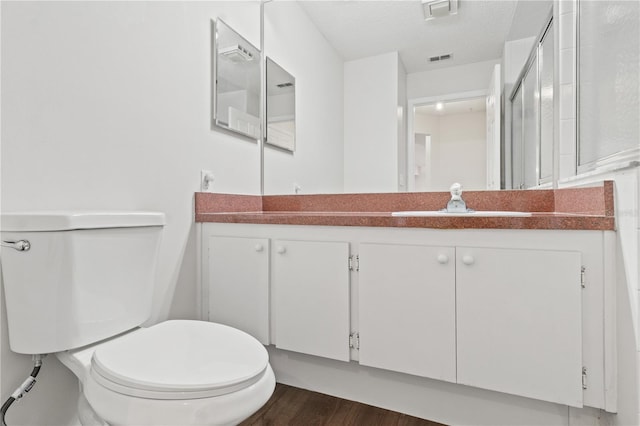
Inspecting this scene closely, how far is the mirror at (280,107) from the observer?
2.11 metres

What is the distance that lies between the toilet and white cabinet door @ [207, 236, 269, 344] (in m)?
0.41

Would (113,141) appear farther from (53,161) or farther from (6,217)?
(6,217)

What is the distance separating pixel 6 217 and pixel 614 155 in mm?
1675

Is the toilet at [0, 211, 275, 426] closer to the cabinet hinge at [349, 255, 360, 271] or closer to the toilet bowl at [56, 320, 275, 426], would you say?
the toilet bowl at [56, 320, 275, 426]

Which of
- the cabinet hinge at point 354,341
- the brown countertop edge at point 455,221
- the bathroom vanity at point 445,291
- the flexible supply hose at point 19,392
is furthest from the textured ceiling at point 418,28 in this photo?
the flexible supply hose at point 19,392

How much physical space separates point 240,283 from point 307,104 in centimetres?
111

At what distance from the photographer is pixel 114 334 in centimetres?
107

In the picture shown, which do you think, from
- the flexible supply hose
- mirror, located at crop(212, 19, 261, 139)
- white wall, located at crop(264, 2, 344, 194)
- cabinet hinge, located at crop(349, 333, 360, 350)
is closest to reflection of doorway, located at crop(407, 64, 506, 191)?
white wall, located at crop(264, 2, 344, 194)

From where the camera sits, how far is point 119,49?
1.28 metres

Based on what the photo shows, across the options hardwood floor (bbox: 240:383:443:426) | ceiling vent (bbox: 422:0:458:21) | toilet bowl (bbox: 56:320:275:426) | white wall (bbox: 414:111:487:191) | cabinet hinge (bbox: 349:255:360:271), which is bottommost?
hardwood floor (bbox: 240:383:443:426)

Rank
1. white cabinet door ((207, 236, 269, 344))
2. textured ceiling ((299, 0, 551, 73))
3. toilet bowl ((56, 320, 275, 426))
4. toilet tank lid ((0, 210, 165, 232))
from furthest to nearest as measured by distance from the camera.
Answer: textured ceiling ((299, 0, 551, 73)) < white cabinet door ((207, 236, 269, 344)) < toilet tank lid ((0, 210, 165, 232)) < toilet bowl ((56, 320, 275, 426))

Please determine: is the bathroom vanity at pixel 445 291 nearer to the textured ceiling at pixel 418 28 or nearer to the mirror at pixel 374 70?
the mirror at pixel 374 70

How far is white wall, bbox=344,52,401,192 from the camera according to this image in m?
1.78

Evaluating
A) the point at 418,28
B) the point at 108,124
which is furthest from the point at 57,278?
the point at 418,28
